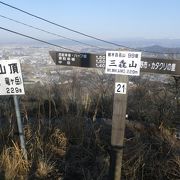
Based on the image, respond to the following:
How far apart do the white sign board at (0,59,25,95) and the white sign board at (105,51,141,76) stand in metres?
1.26

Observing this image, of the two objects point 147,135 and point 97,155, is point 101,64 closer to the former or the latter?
point 97,155

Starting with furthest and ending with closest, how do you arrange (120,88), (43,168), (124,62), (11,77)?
(43,168) < (11,77) < (120,88) < (124,62)

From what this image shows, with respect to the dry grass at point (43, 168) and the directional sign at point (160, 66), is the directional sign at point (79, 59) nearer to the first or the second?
the directional sign at point (160, 66)

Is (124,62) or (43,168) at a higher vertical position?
(124,62)

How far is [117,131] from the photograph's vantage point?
159 inches

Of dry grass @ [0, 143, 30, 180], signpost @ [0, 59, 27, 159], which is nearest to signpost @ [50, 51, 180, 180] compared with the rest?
signpost @ [0, 59, 27, 159]

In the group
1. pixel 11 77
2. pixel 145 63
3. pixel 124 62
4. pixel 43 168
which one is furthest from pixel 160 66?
pixel 43 168

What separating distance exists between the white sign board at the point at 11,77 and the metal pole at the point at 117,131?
125 cm

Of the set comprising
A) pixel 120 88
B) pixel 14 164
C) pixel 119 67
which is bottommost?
pixel 14 164

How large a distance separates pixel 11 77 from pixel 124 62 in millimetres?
1532

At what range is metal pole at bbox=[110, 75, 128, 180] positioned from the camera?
3.97 metres

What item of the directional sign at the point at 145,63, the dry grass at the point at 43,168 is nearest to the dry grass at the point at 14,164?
the dry grass at the point at 43,168

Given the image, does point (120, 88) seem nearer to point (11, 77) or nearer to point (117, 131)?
point (117, 131)

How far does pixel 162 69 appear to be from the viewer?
383 cm
